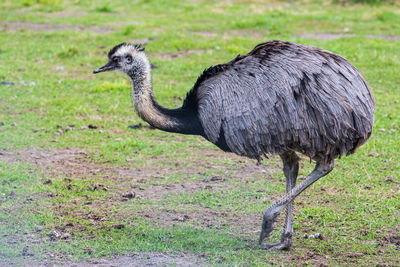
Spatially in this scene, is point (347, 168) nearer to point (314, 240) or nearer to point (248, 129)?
point (314, 240)

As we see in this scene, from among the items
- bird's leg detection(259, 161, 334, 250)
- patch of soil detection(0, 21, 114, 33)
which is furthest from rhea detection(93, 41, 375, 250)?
patch of soil detection(0, 21, 114, 33)

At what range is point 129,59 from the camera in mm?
4980

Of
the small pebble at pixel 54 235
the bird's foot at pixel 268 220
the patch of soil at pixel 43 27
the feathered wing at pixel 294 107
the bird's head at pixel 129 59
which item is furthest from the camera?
the patch of soil at pixel 43 27

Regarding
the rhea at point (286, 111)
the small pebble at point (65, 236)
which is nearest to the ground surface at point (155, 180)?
the small pebble at point (65, 236)

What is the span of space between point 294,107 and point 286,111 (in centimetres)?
6

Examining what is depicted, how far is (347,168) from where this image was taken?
6.23 meters

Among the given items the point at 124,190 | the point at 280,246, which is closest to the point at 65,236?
the point at 124,190

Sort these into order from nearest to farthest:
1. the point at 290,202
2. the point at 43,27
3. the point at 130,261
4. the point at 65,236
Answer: the point at 130,261 → the point at 290,202 → the point at 65,236 → the point at 43,27

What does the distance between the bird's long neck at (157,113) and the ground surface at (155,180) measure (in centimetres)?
84

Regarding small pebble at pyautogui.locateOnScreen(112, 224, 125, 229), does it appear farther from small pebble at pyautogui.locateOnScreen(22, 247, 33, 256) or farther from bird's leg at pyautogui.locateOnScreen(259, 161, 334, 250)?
bird's leg at pyautogui.locateOnScreen(259, 161, 334, 250)

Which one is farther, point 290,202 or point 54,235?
point 54,235

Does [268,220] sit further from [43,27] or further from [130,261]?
[43,27]

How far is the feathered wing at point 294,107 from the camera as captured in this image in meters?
4.21

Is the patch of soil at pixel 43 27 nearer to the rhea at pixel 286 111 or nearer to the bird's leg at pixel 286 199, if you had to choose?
the rhea at pixel 286 111
